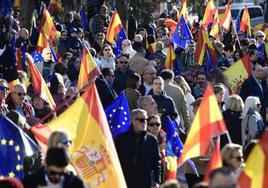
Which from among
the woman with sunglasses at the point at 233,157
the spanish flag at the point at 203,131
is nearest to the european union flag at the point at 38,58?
the spanish flag at the point at 203,131

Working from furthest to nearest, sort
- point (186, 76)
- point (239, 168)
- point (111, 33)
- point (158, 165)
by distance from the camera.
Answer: point (111, 33) → point (186, 76) → point (158, 165) → point (239, 168)

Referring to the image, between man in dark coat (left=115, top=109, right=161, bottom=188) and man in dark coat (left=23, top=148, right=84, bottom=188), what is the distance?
9.46 ft

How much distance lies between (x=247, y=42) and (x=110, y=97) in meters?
7.66

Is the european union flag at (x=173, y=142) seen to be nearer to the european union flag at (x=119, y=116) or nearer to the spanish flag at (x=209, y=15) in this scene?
the european union flag at (x=119, y=116)

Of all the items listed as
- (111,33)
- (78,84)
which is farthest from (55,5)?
(78,84)

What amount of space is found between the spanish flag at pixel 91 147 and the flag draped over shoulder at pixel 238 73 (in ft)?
28.3

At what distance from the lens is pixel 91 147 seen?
39.9 feet

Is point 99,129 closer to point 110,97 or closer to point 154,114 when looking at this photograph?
point 154,114

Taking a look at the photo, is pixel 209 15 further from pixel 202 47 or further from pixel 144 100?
pixel 144 100

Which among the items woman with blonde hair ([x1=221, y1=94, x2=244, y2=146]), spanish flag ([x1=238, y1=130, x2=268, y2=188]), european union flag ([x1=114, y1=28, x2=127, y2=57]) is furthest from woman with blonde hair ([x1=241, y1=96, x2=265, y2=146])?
european union flag ([x1=114, y1=28, x2=127, y2=57])

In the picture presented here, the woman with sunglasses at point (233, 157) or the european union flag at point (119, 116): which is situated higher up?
the woman with sunglasses at point (233, 157)

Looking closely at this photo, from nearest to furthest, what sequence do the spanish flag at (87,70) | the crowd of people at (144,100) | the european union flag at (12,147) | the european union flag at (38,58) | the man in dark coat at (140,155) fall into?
the crowd of people at (144,100), the european union flag at (12,147), the man in dark coat at (140,155), the spanish flag at (87,70), the european union flag at (38,58)

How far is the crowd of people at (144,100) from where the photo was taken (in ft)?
37.0

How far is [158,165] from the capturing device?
13.4m
